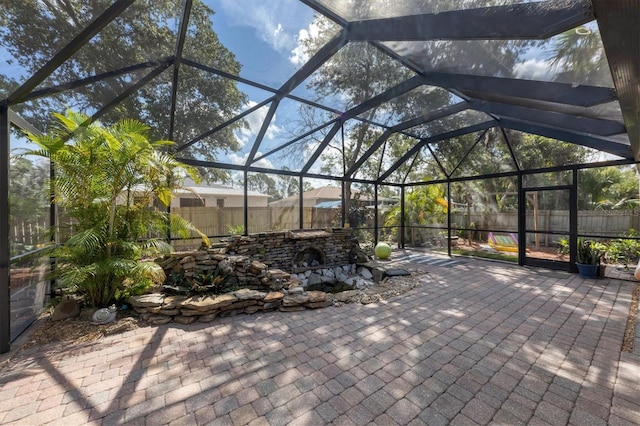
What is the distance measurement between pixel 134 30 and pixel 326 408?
4.74 metres

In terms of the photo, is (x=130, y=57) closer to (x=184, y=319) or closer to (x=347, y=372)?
(x=184, y=319)

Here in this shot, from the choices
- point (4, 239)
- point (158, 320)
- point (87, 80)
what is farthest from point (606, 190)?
point (4, 239)

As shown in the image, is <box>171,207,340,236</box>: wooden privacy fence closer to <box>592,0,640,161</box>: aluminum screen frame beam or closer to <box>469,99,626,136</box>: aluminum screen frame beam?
<box>469,99,626,136</box>: aluminum screen frame beam

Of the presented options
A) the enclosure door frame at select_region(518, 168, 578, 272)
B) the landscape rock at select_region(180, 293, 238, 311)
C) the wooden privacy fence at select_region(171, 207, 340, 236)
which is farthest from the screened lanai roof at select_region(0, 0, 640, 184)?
the landscape rock at select_region(180, 293, 238, 311)

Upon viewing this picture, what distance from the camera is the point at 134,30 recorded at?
3129 mm

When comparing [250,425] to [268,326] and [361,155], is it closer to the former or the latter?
[268,326]

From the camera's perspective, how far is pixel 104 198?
3549mm

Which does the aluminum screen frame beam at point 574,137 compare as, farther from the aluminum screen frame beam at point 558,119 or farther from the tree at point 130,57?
the tree at point 130,57

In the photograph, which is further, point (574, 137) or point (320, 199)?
point (320, 199)

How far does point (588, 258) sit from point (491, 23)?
650cm

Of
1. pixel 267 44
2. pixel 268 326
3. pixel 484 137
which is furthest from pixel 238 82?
pixel 484 137

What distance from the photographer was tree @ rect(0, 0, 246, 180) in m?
2.55

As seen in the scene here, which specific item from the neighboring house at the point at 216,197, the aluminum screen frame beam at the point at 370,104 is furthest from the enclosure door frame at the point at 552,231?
the neighboring house at the point at 216,197

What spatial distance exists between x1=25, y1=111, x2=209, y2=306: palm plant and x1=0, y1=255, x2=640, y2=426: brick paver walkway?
0.90 m
